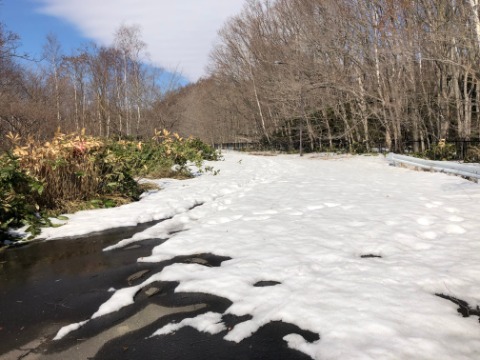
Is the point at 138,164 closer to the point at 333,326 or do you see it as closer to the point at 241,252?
the point at 241,252

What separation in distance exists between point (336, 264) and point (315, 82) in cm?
2479

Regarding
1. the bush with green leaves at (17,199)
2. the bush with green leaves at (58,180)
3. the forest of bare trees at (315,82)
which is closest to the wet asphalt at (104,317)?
the bush with green leaves at (17,199)

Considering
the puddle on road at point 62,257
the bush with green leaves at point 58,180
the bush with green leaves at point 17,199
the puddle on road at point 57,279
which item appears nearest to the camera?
the puddle on road at point 57,279

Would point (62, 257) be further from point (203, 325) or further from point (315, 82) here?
point (315, 82)

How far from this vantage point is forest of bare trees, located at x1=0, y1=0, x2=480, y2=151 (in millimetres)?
16750

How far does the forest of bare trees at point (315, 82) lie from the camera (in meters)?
16.8

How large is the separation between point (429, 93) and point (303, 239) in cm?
2010

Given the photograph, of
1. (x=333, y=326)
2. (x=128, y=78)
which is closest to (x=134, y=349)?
(x=333, y=326)

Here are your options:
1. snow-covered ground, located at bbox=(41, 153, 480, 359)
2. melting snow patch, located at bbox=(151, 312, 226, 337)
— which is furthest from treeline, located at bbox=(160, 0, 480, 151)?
melting snow patch, located at bbox=(151, 312, 226, 337)

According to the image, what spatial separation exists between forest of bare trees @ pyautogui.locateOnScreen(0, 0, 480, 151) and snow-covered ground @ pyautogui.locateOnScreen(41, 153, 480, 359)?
1179 cm

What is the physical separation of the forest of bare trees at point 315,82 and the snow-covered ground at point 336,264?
11794 millimetres

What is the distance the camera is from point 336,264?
10.0 feet

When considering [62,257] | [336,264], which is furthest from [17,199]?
[336,264]

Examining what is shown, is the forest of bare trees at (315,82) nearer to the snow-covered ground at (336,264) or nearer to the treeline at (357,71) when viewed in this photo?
the treeline at (357,71)
